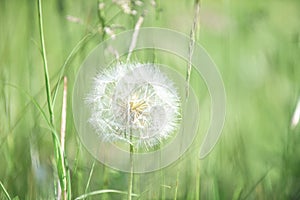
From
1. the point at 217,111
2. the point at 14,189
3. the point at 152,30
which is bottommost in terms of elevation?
the point at 14,189

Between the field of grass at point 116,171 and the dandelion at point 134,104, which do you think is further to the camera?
the field of grass at point 116,171

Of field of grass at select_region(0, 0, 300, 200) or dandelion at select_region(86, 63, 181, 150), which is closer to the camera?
dandelion at select_region(86, 63, 181, 150)

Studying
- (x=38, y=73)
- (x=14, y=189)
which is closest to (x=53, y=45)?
(x=38, y=73)

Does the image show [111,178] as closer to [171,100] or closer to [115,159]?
[115,159]

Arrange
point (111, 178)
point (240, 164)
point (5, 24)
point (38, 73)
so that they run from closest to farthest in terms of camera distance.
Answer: point (111, 178) < point (240, 164) < point (5, 24) < point (38, 73)

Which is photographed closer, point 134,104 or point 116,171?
point 134,104

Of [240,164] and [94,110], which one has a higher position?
[94,110]

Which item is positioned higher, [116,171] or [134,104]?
[134,104]

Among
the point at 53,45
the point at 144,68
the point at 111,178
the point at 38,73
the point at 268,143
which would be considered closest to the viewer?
the point at 144,68
